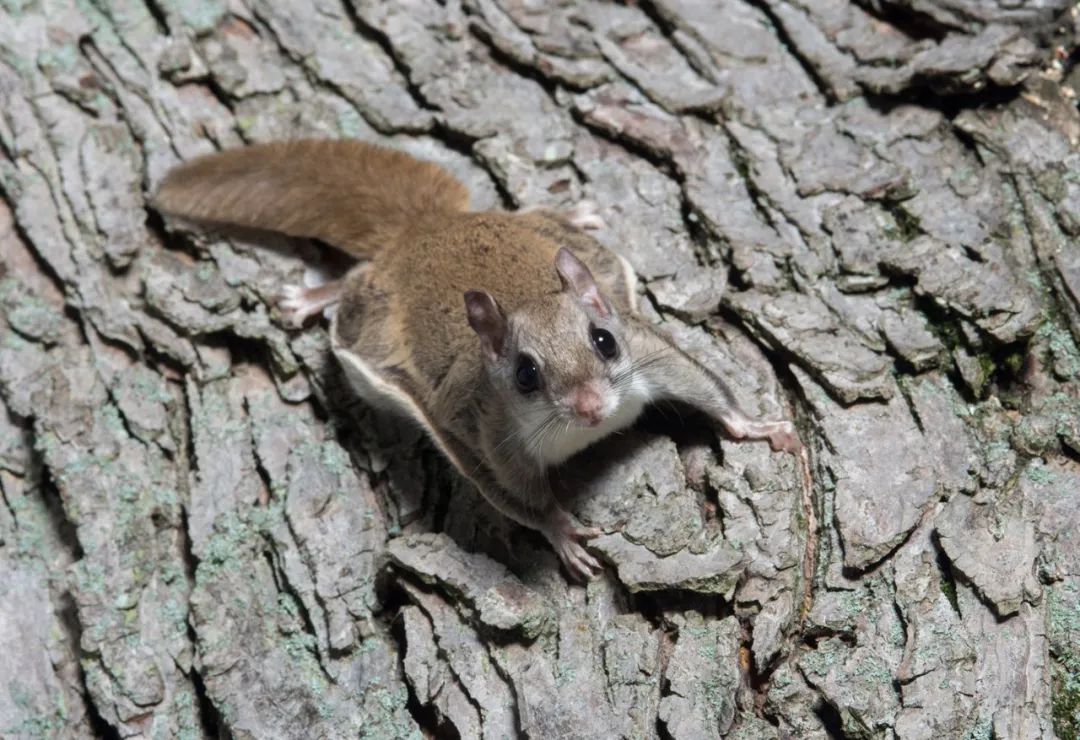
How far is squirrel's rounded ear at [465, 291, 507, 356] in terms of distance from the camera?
11.9ft

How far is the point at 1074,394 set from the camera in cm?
353

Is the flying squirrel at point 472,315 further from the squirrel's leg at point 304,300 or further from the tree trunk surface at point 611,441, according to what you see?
the tree trunk surface at point 611,441

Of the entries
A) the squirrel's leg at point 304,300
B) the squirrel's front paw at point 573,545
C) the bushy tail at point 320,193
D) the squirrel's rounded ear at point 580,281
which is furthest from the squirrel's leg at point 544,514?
the bushy tail at point 320,193

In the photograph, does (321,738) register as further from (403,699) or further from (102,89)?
(102,89)

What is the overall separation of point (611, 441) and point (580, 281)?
0.55 m

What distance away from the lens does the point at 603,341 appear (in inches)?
146

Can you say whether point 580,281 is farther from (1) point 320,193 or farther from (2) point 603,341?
(1) point 320,193

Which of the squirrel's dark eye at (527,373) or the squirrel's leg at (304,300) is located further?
the squirrel's leg at (304,300)

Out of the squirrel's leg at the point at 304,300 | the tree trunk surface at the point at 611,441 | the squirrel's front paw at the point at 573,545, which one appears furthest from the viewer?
the squirrel's leg at the point at 304,300

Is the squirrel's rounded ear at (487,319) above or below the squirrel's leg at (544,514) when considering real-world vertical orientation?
above

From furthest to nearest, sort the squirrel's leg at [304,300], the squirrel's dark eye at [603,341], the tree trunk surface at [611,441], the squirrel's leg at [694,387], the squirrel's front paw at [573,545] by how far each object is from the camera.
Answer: the squirrel's leg at [304,300]
the squirrel's dark eye at [603,341]
the squirrel's leg at [694,387]
the squirrel's front paw at [573,545]
the tree trunk surface at [611,441]

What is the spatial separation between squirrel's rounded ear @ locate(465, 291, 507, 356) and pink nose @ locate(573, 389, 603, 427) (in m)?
0.35

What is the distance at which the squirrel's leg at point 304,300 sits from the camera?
428 cm

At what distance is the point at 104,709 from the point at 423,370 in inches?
59.9
